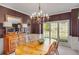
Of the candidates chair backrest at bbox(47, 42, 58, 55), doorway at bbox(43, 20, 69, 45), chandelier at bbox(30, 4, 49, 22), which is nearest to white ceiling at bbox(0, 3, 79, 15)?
chandelier at bbox(30, 4, 49, 22)

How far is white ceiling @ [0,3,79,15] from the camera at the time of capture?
1996mm

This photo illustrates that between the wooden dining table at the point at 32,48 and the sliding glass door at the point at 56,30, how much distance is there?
0.17 m

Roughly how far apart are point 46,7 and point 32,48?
0.77 meters

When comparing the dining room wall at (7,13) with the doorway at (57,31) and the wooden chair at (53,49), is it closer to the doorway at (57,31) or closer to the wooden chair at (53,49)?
the doorway at (57,31)

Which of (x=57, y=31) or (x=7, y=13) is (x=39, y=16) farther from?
(x=7, y=13)

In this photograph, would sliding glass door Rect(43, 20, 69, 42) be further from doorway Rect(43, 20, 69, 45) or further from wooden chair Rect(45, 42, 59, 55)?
wooden chair Rect(45, 42, 59, 55)

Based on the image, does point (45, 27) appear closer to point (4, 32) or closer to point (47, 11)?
point (47, 11)

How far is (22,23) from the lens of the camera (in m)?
2.04

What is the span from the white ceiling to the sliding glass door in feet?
0.69

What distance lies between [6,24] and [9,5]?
0.33 meters

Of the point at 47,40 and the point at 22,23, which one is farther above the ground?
the point at 22,23

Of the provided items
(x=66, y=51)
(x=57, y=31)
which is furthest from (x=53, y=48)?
(x=57, y=31)

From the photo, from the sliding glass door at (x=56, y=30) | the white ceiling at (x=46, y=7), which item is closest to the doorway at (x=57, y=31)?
the sliding glass door at (x=56, y=30)
